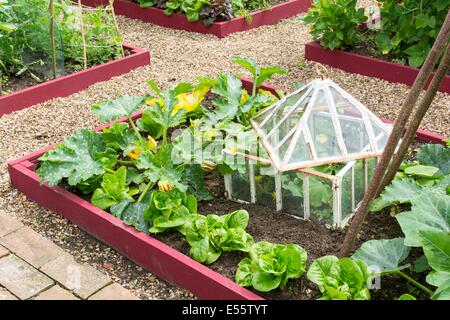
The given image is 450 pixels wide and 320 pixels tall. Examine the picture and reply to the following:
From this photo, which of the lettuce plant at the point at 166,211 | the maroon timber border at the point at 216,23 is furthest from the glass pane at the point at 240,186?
the maroon timber border at the point at 216,23

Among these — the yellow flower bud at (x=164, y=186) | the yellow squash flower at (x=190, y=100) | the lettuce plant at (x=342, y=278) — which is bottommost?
the lettuce plant at (x=342, y=278)

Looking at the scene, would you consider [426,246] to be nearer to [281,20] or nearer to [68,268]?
[68,268]

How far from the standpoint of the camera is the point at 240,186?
3766 millimetres

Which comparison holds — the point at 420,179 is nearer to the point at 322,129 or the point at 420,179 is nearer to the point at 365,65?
the point at 322,129

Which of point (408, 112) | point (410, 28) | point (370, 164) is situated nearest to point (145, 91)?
point (410, 28)

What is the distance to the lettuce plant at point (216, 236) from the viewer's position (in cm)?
322

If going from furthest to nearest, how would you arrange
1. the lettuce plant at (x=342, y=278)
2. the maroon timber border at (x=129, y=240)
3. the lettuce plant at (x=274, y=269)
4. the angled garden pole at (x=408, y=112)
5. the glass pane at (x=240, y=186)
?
the glass pane at (x=240, y=186) < the maroon timber border at (x=129, y=240) < the lettuce plant at (x=274, y=269) < the lettuce plant at (x=342, y=278) < the angled garden pole at (x=408, y=112)

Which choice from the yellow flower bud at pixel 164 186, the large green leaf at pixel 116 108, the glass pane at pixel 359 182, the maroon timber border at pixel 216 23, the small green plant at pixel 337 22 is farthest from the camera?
the maroon timber border at pixel 216 23

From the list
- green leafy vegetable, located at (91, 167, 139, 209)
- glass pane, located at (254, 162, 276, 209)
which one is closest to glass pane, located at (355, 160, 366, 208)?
glass pane, located at (254, 162, 276, 209)

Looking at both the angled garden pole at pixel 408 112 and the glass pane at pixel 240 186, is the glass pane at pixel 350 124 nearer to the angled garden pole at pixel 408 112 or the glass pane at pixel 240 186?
the angled garden pole at pixel 408 112

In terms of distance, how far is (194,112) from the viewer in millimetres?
4430

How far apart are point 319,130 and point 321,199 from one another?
39 centimetres

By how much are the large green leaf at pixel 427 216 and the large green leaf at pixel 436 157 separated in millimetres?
791

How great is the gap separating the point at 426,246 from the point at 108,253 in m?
1.78
